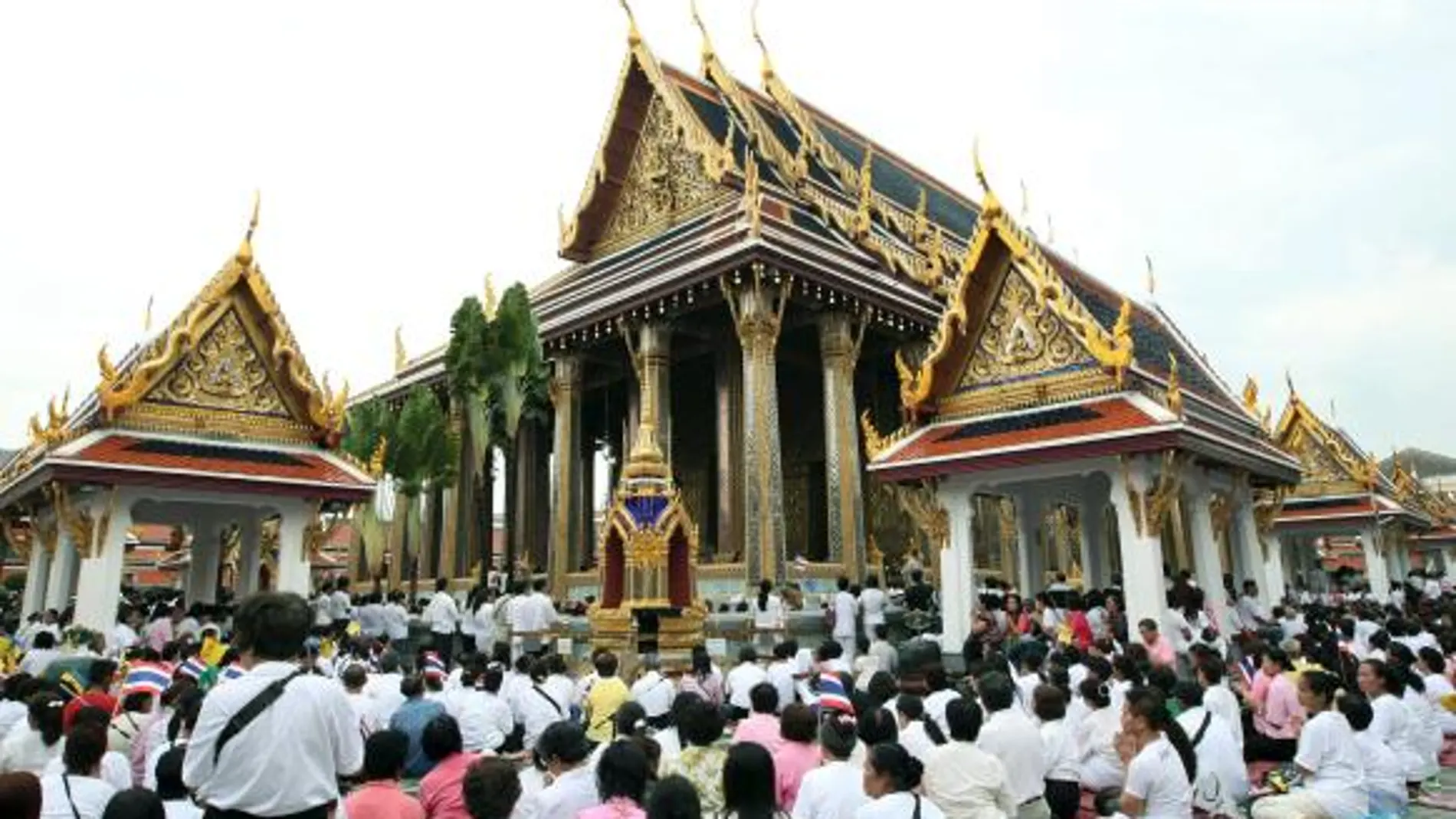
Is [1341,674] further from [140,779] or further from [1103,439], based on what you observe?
[140,779]

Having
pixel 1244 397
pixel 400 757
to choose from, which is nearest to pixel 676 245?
Answer: pixel 1244 397

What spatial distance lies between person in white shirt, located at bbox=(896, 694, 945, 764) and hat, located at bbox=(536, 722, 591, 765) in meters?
1.52

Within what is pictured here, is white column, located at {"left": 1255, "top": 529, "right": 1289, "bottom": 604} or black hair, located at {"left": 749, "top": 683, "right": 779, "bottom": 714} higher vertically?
white column, located at {"left": 1255, "top": 529, "right": 1289, "bottom": 604}

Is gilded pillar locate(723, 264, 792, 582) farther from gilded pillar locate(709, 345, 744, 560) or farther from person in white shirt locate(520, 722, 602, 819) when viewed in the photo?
person in white shirt locate(520, 722, 602, 819)

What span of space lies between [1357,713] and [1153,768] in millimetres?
1906

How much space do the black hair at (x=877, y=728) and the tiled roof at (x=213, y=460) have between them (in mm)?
10706

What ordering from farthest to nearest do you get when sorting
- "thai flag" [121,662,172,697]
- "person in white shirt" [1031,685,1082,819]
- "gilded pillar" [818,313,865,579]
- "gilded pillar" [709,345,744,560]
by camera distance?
"gilded pillar" [709,345,744,560]
"gilded pillar" [818,313,865,579]
"thai flag" [121,662,172,697]
"person in white shirt" [1031,685,1082,819]

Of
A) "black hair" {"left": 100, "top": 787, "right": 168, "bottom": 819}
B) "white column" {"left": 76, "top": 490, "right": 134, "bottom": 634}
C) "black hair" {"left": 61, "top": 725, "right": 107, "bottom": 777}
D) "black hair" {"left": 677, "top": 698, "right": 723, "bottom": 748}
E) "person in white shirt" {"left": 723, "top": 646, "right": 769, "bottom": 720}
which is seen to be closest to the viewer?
"black hair" {"left": 100, "top": 787, "right": 168, "bottom": 819}

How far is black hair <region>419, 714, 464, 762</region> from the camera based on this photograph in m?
4.29

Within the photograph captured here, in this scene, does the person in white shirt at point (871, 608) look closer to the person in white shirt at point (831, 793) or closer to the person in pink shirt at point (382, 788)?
the person in white shirt at point (831, 793)

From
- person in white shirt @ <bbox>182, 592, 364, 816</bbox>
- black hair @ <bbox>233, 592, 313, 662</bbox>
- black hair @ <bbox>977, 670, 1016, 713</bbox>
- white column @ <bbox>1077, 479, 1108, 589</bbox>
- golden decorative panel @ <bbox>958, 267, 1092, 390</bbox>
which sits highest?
golden decorative panel @ <bbox>958, 267, 1092, 390</bbox>

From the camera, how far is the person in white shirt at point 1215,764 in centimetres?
500

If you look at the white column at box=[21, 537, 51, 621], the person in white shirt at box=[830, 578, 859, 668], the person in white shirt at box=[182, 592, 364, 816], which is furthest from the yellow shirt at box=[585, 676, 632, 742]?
A: the white column at box=[21, 537, 51, 621]

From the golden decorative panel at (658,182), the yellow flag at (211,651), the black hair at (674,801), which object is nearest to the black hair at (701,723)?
the black hair at (674,801)
